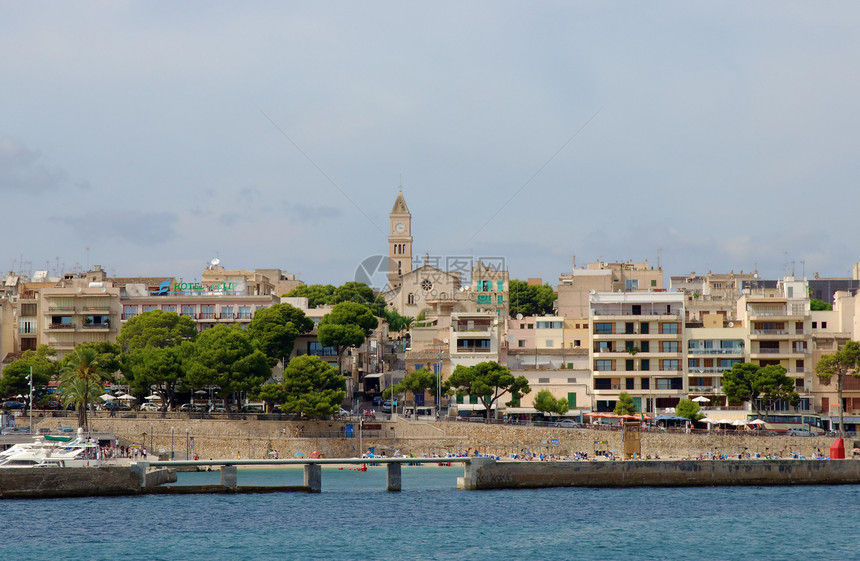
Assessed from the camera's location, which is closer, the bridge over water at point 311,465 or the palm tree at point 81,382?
the bridge over water at point 311,465

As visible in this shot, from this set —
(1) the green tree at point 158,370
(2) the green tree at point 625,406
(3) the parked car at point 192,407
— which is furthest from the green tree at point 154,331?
(2) the green tree at point 625,406

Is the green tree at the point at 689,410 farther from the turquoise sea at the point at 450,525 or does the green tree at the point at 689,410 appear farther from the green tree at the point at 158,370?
the green tree at the point at 158,370

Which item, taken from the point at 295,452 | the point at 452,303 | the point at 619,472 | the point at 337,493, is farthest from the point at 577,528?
the point at 452,303

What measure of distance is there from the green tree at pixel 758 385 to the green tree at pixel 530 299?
62949 millimetres

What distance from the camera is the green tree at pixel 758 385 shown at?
9769 cm

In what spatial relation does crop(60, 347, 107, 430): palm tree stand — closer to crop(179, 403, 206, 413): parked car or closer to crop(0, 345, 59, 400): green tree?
crop(179, 403, 206, 413): parked car

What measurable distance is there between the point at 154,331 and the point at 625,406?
4060cm

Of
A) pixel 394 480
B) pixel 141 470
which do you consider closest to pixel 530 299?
pixel 394 480

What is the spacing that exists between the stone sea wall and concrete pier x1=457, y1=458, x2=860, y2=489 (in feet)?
52.9

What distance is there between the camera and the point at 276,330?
11075cm

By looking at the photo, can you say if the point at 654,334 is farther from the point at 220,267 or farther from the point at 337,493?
the point at 220,267

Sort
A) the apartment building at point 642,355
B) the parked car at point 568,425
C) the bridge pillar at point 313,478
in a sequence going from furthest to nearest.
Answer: the apartment building at point 642,355 < the parked car at point 568,425 < the bridge pillar at point 313,478

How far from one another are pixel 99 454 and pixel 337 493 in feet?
47.2

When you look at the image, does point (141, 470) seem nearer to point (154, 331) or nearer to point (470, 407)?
point (470, 407)
